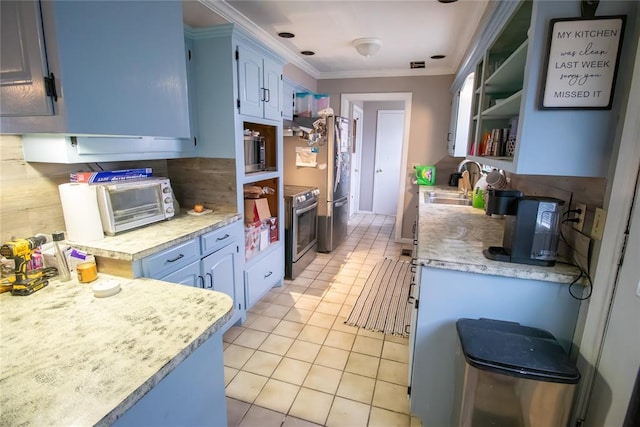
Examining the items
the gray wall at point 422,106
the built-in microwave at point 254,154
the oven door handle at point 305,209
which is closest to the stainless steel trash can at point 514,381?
the built-in microwave at point 254,154

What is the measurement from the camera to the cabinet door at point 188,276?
1.81 meters

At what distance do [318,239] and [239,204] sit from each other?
194cm

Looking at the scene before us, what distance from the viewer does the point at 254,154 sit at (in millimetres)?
2689

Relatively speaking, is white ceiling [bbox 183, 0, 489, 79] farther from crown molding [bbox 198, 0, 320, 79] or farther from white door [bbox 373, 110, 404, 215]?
white door [bbox 373, 110, 404, 215]

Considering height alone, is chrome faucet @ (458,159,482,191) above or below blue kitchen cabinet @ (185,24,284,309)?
below

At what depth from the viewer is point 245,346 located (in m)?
2.31

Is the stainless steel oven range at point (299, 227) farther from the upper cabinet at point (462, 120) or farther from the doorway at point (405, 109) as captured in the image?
the upper cabinet at point (462, 120)

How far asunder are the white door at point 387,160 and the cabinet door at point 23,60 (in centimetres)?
533

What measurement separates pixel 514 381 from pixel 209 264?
5.68 ft

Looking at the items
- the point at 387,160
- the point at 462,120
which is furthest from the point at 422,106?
the point at 387,160

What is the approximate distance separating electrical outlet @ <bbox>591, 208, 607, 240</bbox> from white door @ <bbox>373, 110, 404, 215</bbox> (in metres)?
4.68

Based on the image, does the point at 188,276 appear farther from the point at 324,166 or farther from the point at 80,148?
the point at 324,166

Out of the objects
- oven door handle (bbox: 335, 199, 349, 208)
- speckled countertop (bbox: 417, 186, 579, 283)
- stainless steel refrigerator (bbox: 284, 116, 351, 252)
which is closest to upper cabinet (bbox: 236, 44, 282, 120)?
stainless steel refrigerator (bbox: 284, 116, 351, 252)

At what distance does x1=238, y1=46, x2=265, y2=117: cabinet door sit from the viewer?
228 centimetres
